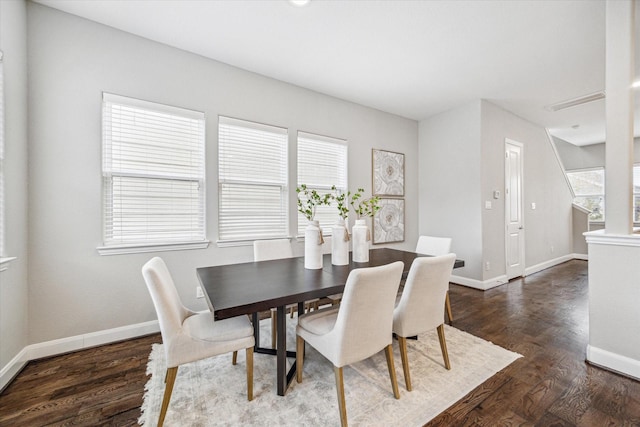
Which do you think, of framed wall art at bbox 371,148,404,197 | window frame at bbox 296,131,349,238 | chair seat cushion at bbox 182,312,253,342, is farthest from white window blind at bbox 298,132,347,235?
chair seat cushion at bbox 182,312,253,342

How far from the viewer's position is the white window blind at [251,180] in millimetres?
2854

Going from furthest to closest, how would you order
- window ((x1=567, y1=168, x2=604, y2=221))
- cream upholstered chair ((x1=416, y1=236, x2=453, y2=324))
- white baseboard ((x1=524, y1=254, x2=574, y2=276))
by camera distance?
window ((x1=567, y1=168, x2=604, y2=221)) → white baseboard ((x1=524, y1=254, x2=574, y2=276)) → cream upholstered chair ((x1=416, y1=236, x2=453, y2=324))

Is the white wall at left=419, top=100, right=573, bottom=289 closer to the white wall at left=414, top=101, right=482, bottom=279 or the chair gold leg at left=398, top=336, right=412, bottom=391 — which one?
the white wall at left=414, top=101, right=482, bottom=279

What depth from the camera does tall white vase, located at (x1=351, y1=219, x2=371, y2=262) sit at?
2.21 meters

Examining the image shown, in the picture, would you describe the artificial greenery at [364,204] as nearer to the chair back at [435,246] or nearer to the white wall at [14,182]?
the chair back at [435,246]

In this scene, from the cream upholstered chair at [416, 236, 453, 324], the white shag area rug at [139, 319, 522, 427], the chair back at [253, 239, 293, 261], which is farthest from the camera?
the cream upholstered chair at [416, 236, 453, 324]

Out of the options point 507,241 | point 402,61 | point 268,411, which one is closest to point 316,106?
point 402,61

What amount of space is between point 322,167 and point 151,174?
6.51ft

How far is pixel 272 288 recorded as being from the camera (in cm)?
153

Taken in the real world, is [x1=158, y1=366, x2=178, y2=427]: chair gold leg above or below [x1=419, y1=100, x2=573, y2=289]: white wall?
below

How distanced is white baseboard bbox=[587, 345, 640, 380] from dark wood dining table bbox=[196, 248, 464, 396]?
114 centimetres

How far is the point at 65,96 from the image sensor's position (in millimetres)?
2133

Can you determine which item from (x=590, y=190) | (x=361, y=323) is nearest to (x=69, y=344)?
(x=361, y=323)

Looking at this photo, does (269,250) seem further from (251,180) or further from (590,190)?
(590,190)
